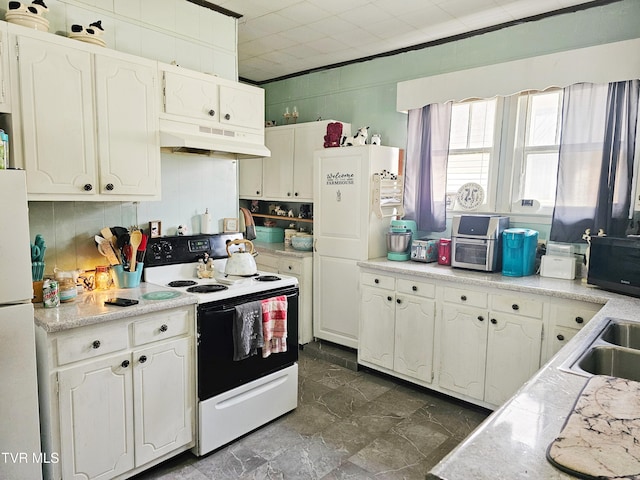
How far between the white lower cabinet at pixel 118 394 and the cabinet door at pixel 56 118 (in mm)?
759

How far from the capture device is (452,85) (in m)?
3.43

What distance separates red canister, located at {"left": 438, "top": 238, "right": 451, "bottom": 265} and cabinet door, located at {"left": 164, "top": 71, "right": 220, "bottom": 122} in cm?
189

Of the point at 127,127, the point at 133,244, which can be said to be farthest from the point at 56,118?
Result: the point at 133,244

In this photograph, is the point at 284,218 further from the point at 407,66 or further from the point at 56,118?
the point at 56,118

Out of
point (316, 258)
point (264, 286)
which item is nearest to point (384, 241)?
point (316, 258)

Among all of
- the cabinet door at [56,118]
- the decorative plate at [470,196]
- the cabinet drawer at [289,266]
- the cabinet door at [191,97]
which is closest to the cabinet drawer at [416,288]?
the decorative plate at [470,196]

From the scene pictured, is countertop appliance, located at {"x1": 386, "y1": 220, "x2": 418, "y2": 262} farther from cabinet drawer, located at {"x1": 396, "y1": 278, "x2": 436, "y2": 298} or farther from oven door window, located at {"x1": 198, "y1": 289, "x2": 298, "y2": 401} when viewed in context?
oven door window, located at {"x1": 198, "y1": 289, "x2": 298, "y2": 401}

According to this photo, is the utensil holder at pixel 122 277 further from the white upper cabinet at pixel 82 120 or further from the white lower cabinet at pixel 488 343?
the white lower cabinet at pixel 488 343

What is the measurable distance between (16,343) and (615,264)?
118 inches

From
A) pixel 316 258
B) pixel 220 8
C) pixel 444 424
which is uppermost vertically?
pixel 220 8

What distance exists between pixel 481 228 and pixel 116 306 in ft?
7.86

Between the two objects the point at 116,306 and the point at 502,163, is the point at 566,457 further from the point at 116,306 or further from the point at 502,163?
the point at 502,163

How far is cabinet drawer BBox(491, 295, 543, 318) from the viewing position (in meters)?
2.61

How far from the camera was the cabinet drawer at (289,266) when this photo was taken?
401 cm
